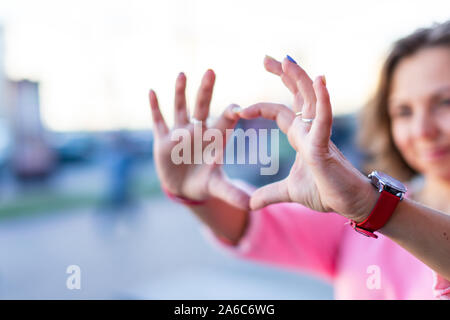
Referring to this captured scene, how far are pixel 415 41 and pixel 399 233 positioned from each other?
500 mm

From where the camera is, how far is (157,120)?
73 cm

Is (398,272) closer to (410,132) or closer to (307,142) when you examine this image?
(410,132)

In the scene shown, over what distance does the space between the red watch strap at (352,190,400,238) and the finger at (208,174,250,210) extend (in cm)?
18

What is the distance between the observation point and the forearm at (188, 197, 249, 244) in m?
0.83

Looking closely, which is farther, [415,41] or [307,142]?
[415,41]

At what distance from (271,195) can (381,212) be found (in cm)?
14

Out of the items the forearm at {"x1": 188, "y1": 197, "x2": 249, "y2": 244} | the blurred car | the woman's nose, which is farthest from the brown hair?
the blurred car

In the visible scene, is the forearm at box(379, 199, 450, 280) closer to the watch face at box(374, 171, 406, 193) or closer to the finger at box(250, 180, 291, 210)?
the watch face at box(374, 171, 406, 193)

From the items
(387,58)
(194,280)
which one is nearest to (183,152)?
(387,58)

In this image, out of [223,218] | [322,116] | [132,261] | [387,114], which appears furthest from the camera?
[132,261]

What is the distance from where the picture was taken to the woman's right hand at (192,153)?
2.15ft

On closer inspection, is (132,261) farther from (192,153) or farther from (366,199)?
(366,199)

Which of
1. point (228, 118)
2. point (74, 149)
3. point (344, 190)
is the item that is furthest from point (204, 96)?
point (74, 149)
